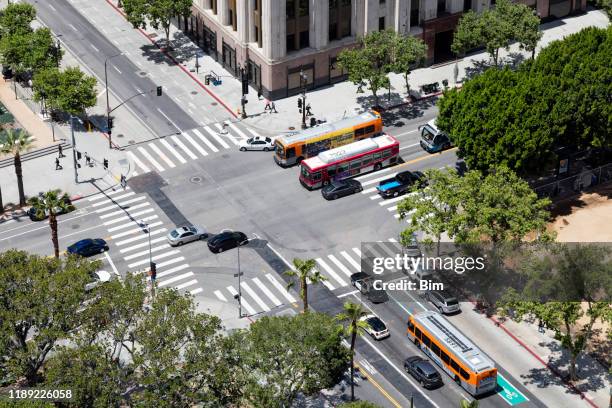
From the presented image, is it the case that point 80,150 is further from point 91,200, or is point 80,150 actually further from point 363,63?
point 363,63

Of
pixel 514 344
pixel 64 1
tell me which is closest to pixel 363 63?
pixel 514 344

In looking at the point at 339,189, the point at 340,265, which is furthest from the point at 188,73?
the point at 340,265

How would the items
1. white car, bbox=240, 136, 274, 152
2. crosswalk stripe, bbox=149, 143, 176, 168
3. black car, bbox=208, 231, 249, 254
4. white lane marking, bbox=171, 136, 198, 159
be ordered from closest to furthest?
black car, bbox=208, 231, 249, 254, crosswalk stripe, bbox=149, 143, 176, 168, white lane marking, bbox=171, 136, 198, 159, white car, bbox=240, 136, 274, 152

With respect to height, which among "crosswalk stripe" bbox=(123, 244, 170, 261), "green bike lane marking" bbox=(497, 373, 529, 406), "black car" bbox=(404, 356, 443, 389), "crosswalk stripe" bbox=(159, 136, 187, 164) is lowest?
"green bike lane marking" bbox=(497, 373, 529, 406)

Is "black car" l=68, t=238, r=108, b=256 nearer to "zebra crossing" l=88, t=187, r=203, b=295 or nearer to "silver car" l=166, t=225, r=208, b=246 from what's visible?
"zebra crossing" l=88, t=187, r=203, b=295

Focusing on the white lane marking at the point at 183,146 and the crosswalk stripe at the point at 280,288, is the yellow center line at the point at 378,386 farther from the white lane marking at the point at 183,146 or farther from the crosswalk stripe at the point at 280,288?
the white lane marking at the point at 183,146

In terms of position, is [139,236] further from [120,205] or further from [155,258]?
[120,205]

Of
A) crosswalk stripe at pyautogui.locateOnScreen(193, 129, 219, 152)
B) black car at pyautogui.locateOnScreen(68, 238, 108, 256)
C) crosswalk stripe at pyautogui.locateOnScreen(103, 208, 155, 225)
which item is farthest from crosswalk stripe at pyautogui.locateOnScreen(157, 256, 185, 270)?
crosswalk stripe at pyautogui.locateOnScreen(193, 129, 219, 152)
